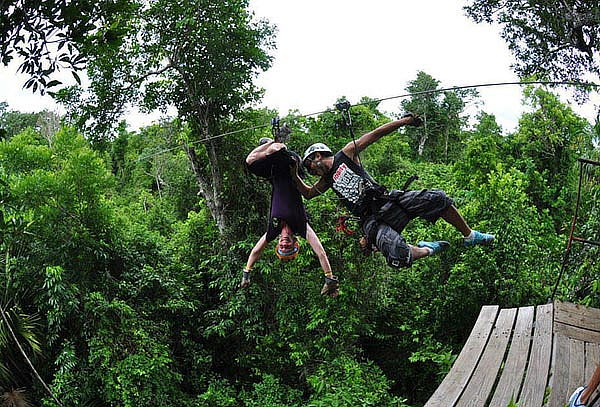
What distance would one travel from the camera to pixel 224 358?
7449mm

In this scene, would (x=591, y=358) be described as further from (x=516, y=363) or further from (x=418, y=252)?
(x=418, y=252)

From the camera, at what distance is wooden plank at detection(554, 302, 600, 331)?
3111mm

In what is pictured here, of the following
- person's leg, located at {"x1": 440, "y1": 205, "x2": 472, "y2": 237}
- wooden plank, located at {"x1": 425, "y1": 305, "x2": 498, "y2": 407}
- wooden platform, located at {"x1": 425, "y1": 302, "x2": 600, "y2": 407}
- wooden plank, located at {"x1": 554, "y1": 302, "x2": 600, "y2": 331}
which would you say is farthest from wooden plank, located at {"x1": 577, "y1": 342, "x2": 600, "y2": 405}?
person's leg, located at {"x1": 440, "y1": 205, "x2": 472, "y2": 237}

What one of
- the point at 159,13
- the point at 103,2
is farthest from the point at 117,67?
the point at 103,2

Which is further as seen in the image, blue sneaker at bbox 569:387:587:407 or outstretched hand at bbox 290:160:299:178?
outstretched hand at bbox 290:160:299:178

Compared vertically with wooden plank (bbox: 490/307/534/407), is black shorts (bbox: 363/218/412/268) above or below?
above

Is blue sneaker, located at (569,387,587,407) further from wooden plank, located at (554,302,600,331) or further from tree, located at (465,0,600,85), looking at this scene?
tree, located at (465,0,600,85)

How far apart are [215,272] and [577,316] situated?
178 inches

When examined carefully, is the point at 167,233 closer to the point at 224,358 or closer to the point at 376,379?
the point at 224,358

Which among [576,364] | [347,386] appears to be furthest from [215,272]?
[576,364]

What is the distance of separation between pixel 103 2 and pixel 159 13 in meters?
4.76

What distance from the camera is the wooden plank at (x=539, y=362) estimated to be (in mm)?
2517

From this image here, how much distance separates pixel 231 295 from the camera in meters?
6.82

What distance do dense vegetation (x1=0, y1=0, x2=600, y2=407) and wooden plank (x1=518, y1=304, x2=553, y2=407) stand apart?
88.2 inches
